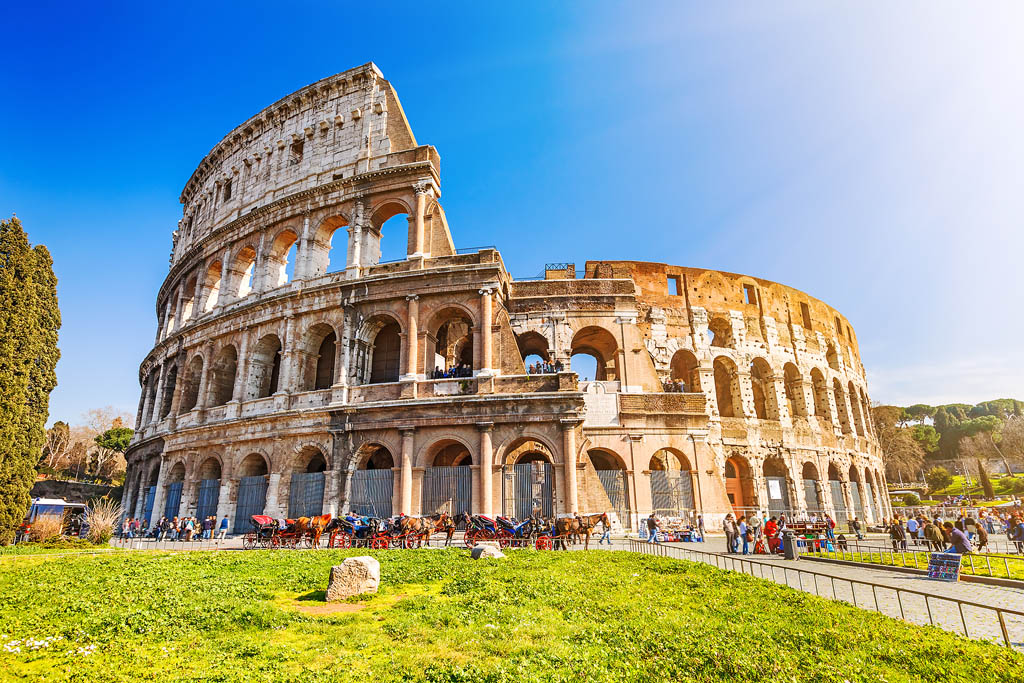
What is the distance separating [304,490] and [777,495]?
2201cm

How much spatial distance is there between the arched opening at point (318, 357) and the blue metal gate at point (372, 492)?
444 centimetres

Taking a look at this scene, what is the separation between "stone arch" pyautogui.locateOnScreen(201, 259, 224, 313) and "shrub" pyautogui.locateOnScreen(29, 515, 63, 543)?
39.2ft

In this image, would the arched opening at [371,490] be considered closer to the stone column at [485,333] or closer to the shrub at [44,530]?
the stone column at [485,333]

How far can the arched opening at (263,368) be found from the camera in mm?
22859

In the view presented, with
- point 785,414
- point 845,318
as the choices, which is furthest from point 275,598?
point 845,318

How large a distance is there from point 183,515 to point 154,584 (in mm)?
15173

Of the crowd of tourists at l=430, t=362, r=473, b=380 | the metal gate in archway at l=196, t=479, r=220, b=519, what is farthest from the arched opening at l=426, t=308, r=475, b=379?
the metal gate in archway at l=196, t=479, r=220, b=519

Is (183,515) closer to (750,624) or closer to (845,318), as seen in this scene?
(750,624)

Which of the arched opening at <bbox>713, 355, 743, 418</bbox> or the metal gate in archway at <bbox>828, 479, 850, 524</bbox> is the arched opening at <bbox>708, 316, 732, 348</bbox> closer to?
the arched opening at <bbox>713, 355, 743, 418</bbox>

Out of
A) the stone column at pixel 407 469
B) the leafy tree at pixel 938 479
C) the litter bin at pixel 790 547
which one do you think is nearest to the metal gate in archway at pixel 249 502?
the stone column at pixel 407 469

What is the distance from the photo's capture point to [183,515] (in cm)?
2169

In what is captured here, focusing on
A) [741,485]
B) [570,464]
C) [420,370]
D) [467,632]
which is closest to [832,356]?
[741,485]

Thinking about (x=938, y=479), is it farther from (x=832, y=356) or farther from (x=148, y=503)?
(x=148, y=503)

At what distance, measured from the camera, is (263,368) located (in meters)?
23.4
